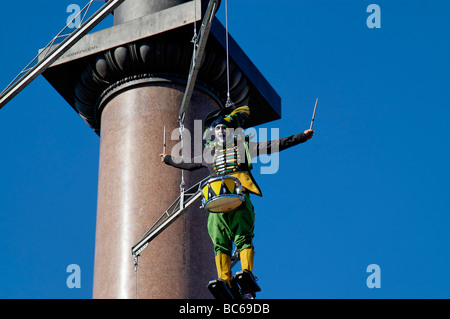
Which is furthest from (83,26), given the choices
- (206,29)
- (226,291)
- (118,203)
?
(226,291)

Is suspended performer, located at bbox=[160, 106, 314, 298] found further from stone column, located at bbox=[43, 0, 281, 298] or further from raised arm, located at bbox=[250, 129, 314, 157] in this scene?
stone column, located at bbox=[43, 0, 281, 298]

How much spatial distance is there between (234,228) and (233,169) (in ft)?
3.15

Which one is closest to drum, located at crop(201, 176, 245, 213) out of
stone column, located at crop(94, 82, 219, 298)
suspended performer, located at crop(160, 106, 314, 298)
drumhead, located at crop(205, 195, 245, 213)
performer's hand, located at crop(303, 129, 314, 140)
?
drumhead, located at crop(205, 195, 245, 213)

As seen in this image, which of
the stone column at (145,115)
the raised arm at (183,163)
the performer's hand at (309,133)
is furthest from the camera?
the stone column at (145,115)

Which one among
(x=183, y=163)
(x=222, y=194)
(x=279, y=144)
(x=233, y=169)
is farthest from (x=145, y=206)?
(x=222, y=194)

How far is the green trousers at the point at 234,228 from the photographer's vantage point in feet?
63.6

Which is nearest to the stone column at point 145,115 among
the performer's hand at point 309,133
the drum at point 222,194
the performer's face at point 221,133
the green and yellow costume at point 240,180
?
the green and yellow costume at point 240,180

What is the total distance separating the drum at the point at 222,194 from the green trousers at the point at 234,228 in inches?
7.9

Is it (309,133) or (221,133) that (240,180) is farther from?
(309,133)

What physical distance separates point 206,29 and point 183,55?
2335 millimetres

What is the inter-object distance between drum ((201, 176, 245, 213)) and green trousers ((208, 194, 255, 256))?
7.9 inches

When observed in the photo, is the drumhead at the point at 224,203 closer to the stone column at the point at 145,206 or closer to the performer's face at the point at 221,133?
the performer's face at the point at 221,133

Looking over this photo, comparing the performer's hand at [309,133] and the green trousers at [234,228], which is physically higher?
the performer's hand at [309,133]

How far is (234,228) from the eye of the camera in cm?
1947
